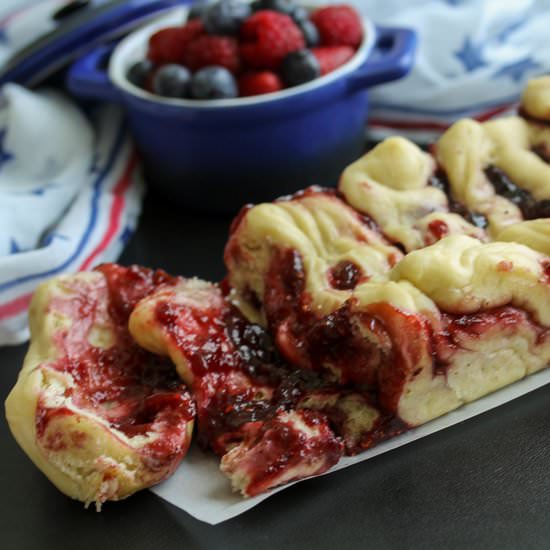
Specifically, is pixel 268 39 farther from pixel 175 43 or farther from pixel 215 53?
pixel 175 43

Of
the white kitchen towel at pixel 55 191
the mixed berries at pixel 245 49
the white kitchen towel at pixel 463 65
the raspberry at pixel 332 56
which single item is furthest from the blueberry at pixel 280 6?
the white kitchen towel at pixel 55 191

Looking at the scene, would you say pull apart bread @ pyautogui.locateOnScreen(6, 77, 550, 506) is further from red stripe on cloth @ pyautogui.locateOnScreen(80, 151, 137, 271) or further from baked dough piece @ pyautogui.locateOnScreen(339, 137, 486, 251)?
red stripe on cloth @ pyautogui.locateOnScreen(80, 151, 137, 271)

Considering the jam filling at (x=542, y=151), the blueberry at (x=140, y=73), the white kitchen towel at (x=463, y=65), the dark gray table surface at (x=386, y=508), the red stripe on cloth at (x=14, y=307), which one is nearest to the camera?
the dark gray table surface at (x=386, y=508)

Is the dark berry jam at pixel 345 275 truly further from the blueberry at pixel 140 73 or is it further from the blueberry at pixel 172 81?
the blueberry at pixel 140 73

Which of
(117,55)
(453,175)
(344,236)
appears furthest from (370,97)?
(344,236)

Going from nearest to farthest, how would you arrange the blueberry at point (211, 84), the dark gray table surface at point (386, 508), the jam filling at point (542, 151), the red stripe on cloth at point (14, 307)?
the dark gray table surface at point (386, 508)
the jam filling at point (542, 151)
the red stripe on cloth at point (14, 307)
the blueberry at point (211, 84)

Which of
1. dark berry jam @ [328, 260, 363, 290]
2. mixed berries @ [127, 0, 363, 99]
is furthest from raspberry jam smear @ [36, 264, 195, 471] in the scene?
mixed berries @ [127, 0, 363, 99]

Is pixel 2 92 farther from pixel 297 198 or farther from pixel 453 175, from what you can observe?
pixel 453 175
